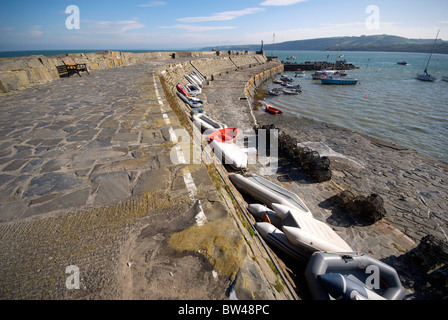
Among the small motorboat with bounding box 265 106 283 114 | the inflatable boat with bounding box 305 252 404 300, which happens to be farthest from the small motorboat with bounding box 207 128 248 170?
the small motorboat with bounding box 265 106 283 114

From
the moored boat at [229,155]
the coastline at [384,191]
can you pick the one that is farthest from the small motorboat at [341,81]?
the moored boat at [229,155]

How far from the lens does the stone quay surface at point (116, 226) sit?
1.96 m

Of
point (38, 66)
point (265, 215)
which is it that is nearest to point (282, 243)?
point (265, 215)

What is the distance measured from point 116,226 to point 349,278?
4.24 m

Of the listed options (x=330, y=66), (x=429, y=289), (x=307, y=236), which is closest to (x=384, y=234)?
(x=429, y=289)

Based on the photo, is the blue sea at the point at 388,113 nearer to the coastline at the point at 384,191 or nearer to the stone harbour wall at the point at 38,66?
A: the coastline at the point at 384,191

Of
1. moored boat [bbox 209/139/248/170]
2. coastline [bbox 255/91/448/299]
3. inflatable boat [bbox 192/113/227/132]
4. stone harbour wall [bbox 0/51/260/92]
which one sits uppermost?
stone harbour wall [bbox 0/51/260/92]

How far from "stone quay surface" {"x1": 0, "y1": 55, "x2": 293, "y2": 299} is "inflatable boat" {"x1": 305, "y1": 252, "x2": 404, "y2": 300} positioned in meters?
1.32

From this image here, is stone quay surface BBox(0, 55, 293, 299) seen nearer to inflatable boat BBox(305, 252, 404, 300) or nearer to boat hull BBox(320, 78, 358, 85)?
inflatable boat BBox(305, 252, 404, 300)

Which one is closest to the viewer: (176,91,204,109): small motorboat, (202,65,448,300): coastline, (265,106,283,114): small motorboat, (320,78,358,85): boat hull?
(202,65,448,300): coastline

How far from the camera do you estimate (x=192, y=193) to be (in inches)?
127

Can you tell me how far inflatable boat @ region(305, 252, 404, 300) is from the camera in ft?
10.2

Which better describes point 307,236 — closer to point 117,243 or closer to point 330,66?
point 117,243
